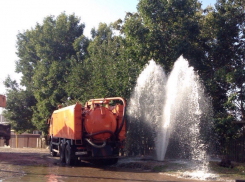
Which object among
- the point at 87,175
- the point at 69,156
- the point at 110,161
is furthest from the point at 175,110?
the point at 87,175

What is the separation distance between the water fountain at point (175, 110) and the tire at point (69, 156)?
4223 millimetres

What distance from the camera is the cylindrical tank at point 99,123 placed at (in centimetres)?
1606

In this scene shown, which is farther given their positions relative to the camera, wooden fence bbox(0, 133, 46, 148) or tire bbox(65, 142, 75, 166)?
wooden fence bbox(0, 133, 46, 148)

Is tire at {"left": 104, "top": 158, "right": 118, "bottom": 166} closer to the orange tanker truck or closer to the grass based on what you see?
the orange tanker truck

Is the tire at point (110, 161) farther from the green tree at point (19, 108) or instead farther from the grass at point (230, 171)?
the green tree at point (19, 108)

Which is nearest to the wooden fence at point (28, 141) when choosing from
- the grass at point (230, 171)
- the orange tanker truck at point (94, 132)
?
the orange tanker truck at point (94, 132)

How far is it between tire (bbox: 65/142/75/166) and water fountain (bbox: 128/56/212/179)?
4223mm

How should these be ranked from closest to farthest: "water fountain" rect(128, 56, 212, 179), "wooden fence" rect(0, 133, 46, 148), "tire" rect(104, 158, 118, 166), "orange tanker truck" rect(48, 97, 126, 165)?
"orange tanker truck" rect(48, 97, 126, 165) → "water fountain" rect(128, 56, 212, 179) → "tire" rect(104, 158, 118, 166) → "wooden fence" rect(0, 133, 46, 148)

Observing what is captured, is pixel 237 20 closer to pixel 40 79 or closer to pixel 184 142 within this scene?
pixel 184 142

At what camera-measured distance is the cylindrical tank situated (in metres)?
16.1

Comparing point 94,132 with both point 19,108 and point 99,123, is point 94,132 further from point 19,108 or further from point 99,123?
point 19,108

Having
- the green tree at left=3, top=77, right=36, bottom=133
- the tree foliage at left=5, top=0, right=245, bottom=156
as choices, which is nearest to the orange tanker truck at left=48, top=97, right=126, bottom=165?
the tree foliage at left=5, top=0, right=245, bottom=156

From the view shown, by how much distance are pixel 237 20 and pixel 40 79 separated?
1907cm

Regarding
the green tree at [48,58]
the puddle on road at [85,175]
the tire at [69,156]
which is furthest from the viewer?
the green tree at [48,58]
